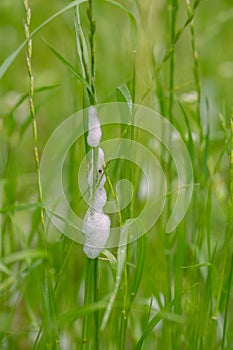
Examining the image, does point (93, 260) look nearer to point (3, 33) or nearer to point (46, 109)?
point (3, 33)

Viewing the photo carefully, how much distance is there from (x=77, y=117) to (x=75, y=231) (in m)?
0.26

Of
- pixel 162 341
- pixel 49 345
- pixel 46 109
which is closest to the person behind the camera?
pixel 49 345

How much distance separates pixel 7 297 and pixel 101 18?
3.73 feet

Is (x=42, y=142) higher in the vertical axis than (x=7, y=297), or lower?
higher

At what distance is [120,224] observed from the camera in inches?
39.6

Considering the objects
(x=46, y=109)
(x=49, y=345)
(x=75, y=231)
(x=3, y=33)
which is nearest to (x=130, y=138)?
(x=75, y=231)

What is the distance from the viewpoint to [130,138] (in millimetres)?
1066

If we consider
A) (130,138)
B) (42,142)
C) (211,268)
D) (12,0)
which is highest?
(12,0)

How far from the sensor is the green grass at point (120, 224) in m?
1.01

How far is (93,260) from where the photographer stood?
1.00 m

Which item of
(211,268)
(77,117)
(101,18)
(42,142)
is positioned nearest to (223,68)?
(101,18)

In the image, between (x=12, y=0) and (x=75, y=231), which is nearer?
(x=75, y=231)

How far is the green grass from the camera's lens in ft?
3.30

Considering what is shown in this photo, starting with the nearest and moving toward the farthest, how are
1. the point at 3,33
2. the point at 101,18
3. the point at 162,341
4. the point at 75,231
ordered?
the point at 75,231 < the point at 162,341 < the point at 101,18 < the point at 3,33
